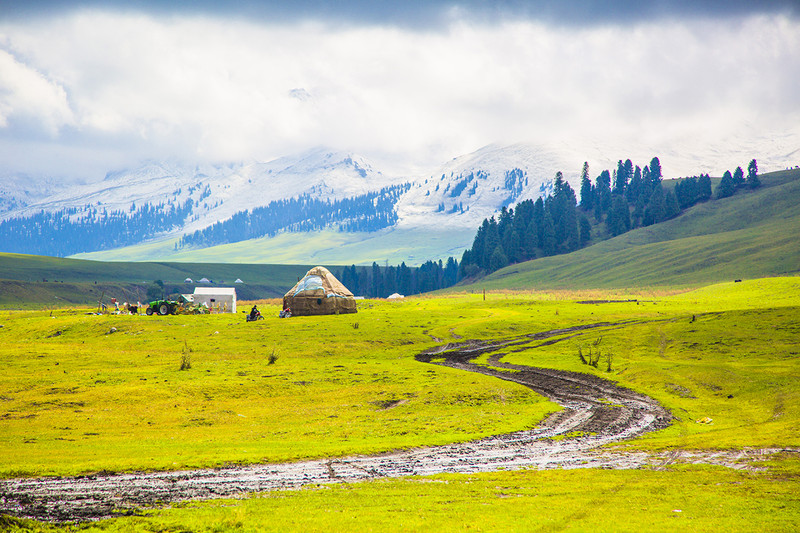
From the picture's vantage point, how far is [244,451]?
2806cm

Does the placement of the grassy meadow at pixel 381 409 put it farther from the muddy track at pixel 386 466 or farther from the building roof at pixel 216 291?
the building roof at pixel 216 291

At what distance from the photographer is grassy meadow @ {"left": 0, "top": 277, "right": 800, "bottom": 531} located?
60.9 ft

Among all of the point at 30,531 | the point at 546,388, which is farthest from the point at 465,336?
the point at 30,531

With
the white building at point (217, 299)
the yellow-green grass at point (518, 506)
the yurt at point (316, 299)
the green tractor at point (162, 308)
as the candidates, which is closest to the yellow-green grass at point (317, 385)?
the yellow-green grass at point (518, 506)

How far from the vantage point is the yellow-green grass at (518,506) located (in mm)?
16977

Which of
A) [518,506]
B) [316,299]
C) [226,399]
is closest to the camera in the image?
[518,506]

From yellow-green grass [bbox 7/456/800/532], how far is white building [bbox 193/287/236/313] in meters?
94.8

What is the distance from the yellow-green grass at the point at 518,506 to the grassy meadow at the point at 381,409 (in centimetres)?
9

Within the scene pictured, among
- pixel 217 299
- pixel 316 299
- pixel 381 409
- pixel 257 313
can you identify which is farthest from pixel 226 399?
pixel 217 299

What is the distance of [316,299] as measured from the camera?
96875 mm

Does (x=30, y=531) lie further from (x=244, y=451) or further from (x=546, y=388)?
(x=546, y=388)

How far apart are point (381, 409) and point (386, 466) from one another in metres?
14.4

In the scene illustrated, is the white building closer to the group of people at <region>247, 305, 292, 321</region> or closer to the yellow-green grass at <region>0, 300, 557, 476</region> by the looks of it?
the group of people at <region>247, 305, 292, 321</region>

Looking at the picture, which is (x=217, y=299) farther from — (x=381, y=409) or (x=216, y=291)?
(x=381, y=409)
